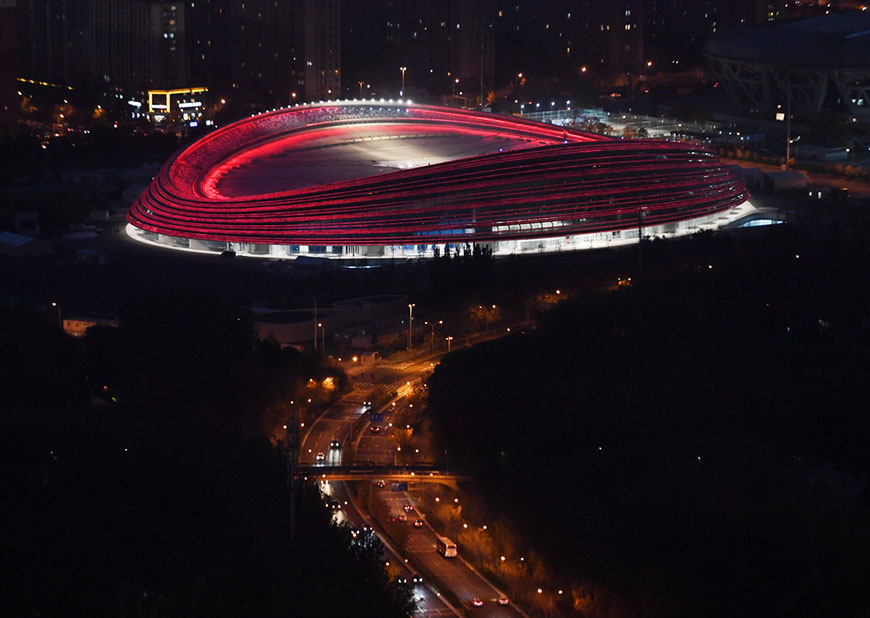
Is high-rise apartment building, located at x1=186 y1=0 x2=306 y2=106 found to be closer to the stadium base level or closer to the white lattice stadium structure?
the white lattice stadium structure

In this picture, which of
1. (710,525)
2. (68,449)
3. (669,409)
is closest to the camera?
(710,525)

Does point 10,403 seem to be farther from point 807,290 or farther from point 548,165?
point 548,165

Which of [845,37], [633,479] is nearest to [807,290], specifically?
[633,479]

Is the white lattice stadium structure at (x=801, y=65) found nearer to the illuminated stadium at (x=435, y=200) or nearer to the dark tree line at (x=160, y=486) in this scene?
the illuminated stadium at (x=435, y=200)

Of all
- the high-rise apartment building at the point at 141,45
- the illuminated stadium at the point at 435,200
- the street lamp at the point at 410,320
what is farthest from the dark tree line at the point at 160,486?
the high-rise apartment building at the point at 141,45

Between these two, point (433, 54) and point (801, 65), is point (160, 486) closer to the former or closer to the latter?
point (801, 65)
